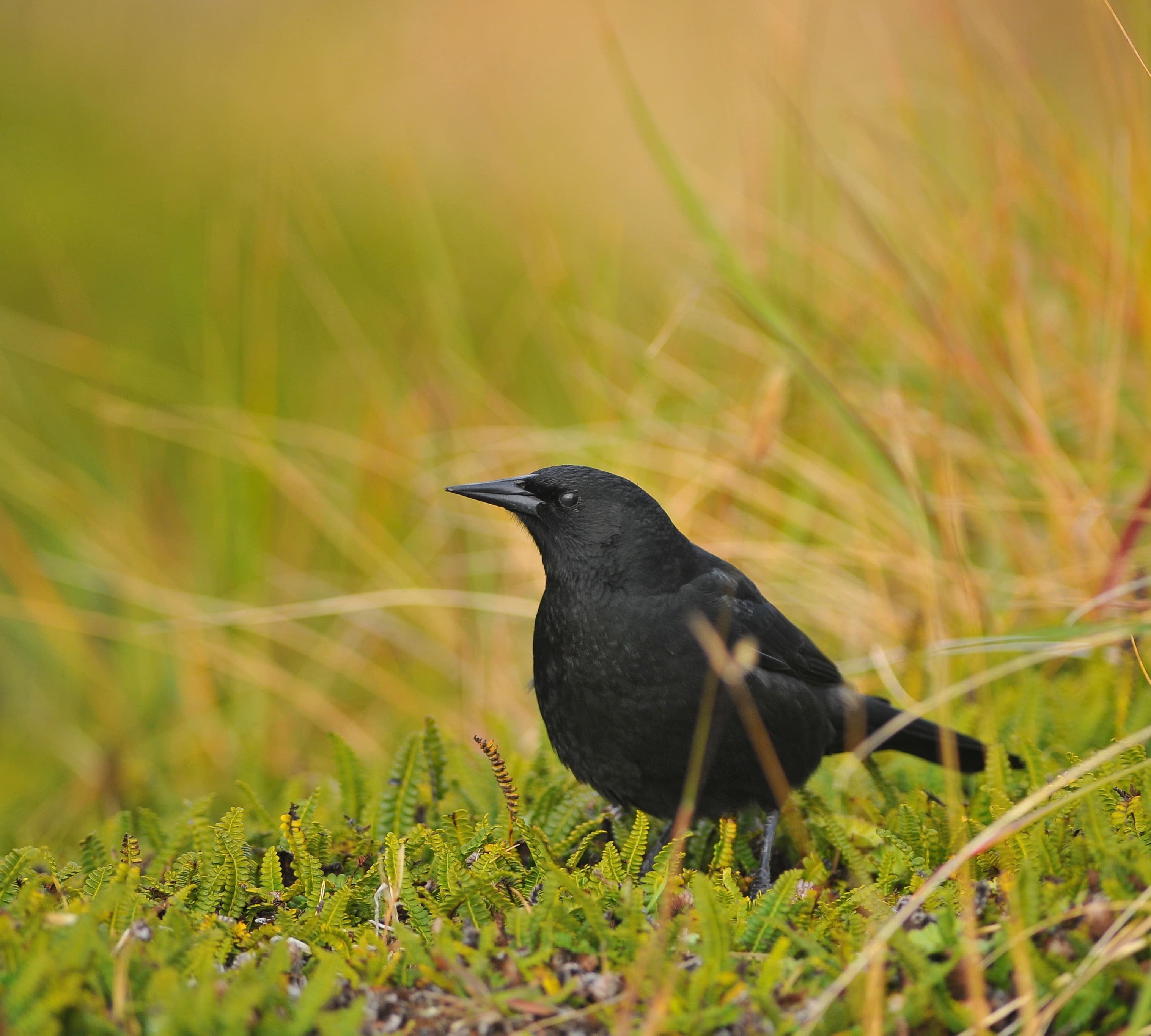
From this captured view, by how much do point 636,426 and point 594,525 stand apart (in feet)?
4.86

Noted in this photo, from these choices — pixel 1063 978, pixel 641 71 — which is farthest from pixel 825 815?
pixel 641 71

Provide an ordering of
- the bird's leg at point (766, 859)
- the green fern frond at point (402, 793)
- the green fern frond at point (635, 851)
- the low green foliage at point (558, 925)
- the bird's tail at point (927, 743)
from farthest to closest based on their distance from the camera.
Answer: the bird's tail at point (927, 743) → the green fern frond at point (402, 793) → the bird's leg at point (766, 859) → the green fern frond at point (635, 851) → the low green foliage at point (558, 925)

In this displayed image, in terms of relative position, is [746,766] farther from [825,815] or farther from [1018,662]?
[1018,662]

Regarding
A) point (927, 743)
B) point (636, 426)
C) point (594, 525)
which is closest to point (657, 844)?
point (927, 743)

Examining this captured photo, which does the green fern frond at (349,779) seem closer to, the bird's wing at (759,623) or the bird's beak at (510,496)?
the bird's beak at (510,496)

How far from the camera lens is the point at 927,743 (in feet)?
10.1

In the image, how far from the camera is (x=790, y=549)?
4039 mm

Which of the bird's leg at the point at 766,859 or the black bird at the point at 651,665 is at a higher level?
the black bird at the point at 651,665

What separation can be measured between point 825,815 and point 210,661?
288cm

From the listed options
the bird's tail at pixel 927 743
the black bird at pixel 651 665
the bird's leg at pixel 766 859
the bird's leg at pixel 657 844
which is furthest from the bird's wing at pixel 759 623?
the bird's leg at pixel 657 844

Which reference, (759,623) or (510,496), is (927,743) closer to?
(759,623)

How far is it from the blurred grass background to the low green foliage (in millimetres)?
473

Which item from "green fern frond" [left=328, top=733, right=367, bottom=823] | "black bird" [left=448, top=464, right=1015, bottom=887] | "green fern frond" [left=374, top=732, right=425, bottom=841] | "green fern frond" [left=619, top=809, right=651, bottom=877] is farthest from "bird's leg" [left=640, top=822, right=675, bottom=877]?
"green fern frond" [left=328, top=733, right=367, bottom=823]

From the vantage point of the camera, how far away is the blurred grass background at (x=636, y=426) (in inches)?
148
